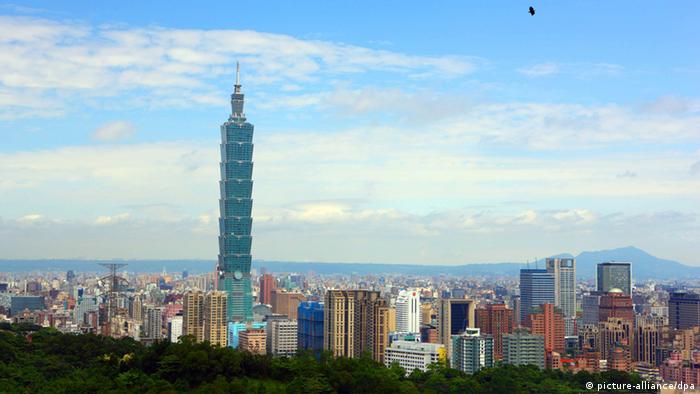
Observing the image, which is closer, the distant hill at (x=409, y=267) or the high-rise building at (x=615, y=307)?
the high-rise building at (x=615, y=307)

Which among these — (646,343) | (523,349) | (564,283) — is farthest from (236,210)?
(523,349)

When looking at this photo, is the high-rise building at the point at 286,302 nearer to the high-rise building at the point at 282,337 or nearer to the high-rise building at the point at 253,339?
the high-rise building at the point at 282,337

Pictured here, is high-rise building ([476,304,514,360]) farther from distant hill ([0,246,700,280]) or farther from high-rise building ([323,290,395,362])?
distant hill ([0,246,700,280])

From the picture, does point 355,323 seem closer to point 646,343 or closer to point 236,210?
point 646,343

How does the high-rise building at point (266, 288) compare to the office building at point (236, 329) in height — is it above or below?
above

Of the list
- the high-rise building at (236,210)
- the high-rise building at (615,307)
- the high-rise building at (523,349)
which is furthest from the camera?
the high-rise building at (236,210)

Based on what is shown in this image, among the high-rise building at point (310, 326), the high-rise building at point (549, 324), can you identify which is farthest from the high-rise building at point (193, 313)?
the high-rise building at point (549, 324)

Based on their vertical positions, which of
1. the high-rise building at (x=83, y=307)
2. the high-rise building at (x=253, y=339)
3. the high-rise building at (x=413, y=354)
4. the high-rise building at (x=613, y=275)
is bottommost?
the high-rise building at (x=253, y=339)
